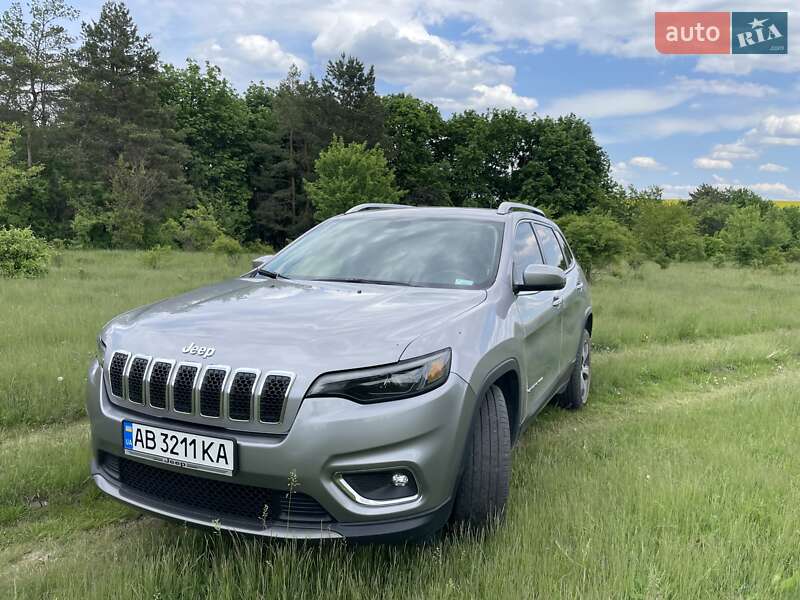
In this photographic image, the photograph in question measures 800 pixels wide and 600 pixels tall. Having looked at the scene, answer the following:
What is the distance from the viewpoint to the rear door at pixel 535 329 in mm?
3408

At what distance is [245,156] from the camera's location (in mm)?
47344

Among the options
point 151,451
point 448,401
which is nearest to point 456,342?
point 448,401

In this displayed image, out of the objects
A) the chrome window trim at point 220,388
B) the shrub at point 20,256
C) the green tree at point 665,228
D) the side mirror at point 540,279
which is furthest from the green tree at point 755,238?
the chrome window trim at point 220,388

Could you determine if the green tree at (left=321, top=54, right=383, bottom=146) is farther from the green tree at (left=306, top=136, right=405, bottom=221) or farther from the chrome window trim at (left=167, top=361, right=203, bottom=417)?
the chrome window trim at (left=167, top=361, right=203, bottom=417)

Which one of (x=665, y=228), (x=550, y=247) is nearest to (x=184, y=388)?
(x=550, y=247)

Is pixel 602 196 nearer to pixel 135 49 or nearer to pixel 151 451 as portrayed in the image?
pixel 135 49

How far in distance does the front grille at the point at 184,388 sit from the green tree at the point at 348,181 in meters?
29.5

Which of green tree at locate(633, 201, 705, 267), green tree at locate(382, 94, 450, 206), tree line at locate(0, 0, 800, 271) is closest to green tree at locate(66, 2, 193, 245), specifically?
tree line at locate(0, 0, 800, 271)

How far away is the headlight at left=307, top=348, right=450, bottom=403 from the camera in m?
2.21

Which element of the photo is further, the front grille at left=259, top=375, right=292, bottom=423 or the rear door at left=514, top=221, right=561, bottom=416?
the rear door at left=514, top=221, right=561, bottom=416

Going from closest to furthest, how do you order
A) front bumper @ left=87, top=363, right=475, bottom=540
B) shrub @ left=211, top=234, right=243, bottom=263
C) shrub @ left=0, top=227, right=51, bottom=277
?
front bumper @ left=87, top=363, right=475, bottom=540 < shrub @ left=0, top=227, right=51, bottom=277 < shrub @ left=211, top=234, right=243, bottom=263

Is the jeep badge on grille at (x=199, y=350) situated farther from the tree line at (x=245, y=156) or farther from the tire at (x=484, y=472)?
the tree line at (x=245, y=156)

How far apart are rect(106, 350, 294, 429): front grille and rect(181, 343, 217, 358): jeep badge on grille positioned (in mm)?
46

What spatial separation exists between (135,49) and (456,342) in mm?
42835
